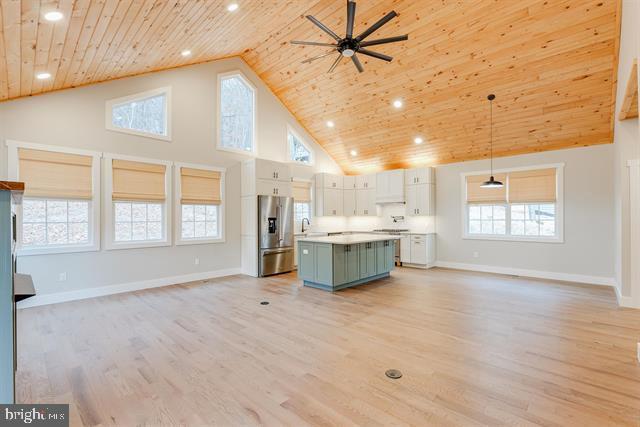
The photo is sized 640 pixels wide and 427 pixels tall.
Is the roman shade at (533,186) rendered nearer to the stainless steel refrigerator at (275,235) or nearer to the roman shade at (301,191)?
the roman shade at (301,191)

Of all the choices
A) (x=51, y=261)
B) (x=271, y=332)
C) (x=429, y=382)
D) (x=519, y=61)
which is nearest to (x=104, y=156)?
(x=51, y=261)

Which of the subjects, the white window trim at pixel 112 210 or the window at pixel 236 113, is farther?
the window at pixel 236 113

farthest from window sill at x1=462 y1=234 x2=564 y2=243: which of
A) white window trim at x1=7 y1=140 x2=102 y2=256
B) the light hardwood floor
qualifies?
white window trim at x1=7 y1=140 x2=102 y2=256

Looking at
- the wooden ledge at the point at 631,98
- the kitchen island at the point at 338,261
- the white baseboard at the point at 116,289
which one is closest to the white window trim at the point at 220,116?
the white baseboard at the point at 116,289

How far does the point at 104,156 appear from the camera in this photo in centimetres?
520

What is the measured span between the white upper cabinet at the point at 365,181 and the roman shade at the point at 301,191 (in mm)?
1533

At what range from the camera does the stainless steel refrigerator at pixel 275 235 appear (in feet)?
22.5

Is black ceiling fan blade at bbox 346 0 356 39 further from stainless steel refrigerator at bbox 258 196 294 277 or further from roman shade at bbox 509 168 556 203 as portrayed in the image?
roman shade at bbox 509 168 556 203

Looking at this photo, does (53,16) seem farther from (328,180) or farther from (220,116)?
(328,180)

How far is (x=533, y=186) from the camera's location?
664 centimetres

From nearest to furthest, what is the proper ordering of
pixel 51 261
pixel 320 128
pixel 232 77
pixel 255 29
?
pixel 51 261 → pixel 255 29 → pixel 232 77 → pixel 320 128

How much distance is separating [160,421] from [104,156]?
4.68 metres

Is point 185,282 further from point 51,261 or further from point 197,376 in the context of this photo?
point 197,376

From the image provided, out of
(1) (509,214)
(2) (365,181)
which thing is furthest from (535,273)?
(2) (365,181)
